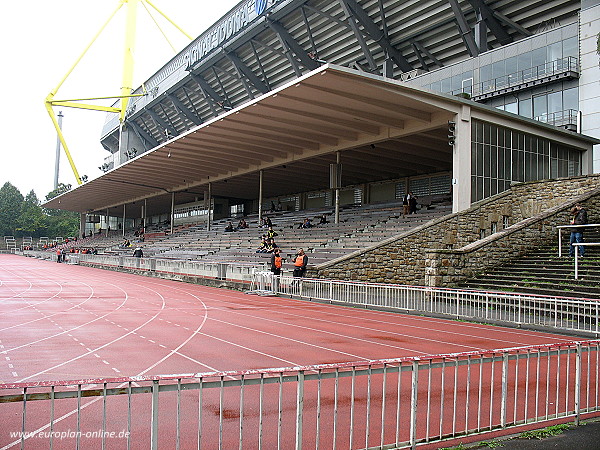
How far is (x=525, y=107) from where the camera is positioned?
3325cm

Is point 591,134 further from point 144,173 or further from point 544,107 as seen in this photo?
point 144,173

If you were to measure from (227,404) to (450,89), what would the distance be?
3438 cm

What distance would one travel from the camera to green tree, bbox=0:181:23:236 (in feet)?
367

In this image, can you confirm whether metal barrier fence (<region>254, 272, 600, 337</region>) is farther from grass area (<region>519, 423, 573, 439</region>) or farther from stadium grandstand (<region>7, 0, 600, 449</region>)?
grass area (<region>519, 423, 573, 439</region>)

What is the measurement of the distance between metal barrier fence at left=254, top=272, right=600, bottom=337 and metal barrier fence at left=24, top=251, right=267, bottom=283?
3451 millimetres

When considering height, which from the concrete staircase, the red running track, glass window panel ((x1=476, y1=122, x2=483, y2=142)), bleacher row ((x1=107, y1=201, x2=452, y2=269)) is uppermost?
glass window panel ((x1=476, y1=122, x2=483, y2=142))

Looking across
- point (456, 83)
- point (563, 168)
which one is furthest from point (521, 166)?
point (456, 83)

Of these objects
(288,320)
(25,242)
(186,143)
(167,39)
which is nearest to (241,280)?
(288,320)

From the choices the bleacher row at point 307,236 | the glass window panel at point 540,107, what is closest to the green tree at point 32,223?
the bleacher row at point 307,236

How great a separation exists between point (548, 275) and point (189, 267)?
1782cm

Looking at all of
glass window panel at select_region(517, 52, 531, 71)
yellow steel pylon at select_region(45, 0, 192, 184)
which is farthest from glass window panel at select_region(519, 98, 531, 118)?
yellow steel pylon at select_region(45, 0, 192, 184)

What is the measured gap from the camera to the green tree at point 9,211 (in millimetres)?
111838

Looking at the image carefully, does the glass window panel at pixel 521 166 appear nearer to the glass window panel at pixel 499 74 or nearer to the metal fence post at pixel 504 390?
the glass window panel at pixel 499 74

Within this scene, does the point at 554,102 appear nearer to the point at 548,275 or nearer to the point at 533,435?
the point at 548,275
